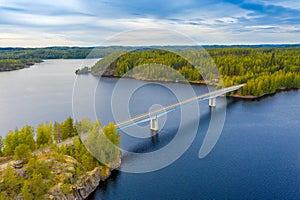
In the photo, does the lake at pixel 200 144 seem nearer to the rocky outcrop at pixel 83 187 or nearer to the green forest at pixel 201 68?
the rocky outcrop at pixel 83 187

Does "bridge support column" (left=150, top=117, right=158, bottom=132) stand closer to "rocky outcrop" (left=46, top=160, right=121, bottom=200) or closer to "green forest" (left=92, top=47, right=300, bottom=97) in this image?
"rocky outcrop" (left=46, top=160, right=121, bottom=200)

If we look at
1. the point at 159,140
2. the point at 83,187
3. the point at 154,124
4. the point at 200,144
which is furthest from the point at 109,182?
the point at 154,124

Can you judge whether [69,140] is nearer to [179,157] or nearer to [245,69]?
[179,157]

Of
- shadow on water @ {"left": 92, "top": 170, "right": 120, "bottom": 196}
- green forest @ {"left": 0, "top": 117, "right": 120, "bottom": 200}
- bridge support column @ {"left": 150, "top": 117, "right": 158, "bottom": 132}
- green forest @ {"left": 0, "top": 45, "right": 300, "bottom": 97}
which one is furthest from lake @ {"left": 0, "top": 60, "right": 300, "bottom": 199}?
green forest @ {"left": 0, "top": 45, "right": 300, "bottom": 97}

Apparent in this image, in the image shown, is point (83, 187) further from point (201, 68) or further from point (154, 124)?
point (201, 68)

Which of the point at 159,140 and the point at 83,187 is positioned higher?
the point at 159,140

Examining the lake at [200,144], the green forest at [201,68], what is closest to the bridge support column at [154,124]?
the lake at [200,144]
